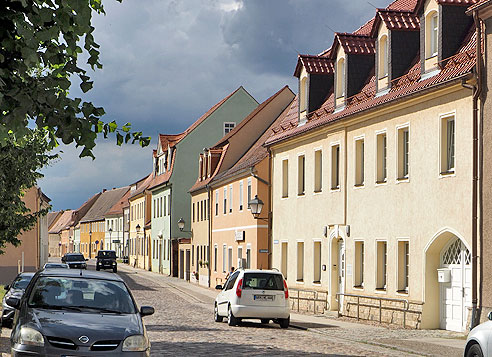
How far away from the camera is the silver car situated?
12.7 metres

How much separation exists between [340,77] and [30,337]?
22490 millimetres

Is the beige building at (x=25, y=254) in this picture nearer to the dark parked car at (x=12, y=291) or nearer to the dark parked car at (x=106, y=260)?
the dark parked car at (x=106, y=260)

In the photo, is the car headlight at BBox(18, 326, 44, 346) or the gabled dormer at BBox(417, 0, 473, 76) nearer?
the car headlight at BBox(18, 326, 44, 346)

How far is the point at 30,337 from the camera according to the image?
457 inches

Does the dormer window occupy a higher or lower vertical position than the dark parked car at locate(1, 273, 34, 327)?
higher

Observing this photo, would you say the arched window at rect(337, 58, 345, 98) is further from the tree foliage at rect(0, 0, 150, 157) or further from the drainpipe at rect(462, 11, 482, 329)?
the tree foliage at rect(0, 0, 150, 157)

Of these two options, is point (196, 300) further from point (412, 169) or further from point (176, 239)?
point (176, 239)

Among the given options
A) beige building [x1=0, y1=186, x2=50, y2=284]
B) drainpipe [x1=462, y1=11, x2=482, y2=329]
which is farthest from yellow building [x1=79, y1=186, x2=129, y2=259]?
drainpipe [x1=462, y1=11, x2=482, y2=329]

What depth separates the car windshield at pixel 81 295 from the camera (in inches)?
508

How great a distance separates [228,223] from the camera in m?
48.0

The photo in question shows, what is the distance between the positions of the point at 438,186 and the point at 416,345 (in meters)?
5.39

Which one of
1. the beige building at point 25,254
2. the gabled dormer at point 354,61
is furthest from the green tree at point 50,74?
the beige building at point 25,254

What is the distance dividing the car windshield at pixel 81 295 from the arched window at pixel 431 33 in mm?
14358

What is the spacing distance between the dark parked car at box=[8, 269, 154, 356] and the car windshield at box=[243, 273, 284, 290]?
1167 cm
